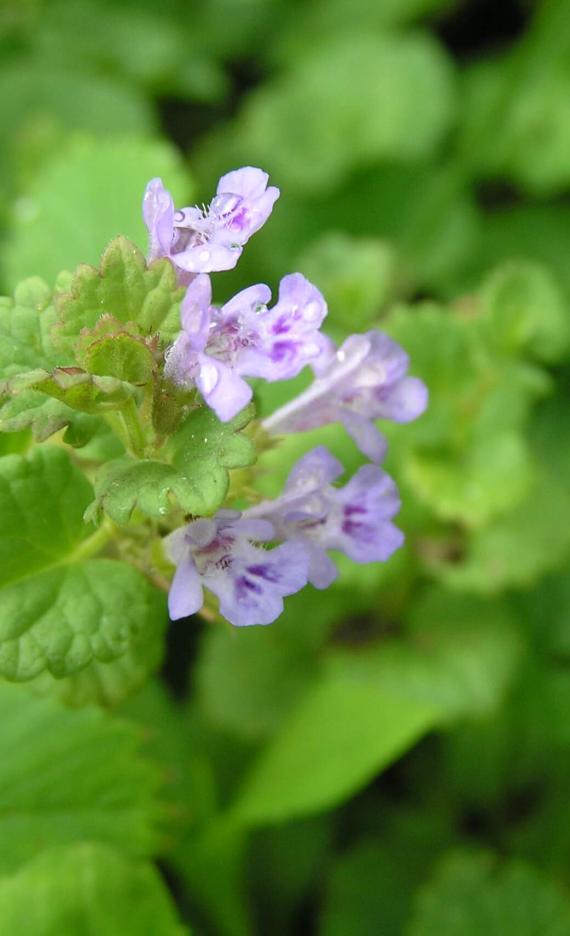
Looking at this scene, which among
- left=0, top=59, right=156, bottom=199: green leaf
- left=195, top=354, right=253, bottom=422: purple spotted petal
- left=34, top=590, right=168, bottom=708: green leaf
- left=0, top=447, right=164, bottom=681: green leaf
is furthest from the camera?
left=0, top=59, right=156, bottom=199: green leaf

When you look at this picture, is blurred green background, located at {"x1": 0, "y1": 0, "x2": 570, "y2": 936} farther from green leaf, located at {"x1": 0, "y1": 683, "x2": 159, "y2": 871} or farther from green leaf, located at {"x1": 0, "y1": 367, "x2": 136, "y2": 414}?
green leaf, located at {"x1": 0, "y1": 367, "x2": 136, "y2": 414}

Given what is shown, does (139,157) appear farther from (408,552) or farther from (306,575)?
(306,575)

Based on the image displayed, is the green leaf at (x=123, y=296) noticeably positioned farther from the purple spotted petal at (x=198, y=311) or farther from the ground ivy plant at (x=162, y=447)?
the purple spotted petal at (x=198, y=311)

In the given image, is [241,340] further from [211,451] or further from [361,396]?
[361,396]

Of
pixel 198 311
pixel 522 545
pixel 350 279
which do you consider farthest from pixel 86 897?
pixel 350 279

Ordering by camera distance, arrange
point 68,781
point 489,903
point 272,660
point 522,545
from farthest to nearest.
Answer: point 272,660 < point 522,545 < point 489,903 < point 68,781

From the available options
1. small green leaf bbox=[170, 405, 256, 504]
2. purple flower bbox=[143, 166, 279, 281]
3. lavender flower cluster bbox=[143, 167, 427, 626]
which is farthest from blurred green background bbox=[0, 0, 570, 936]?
purple flower bbox=[143, 166, 279, 281]
